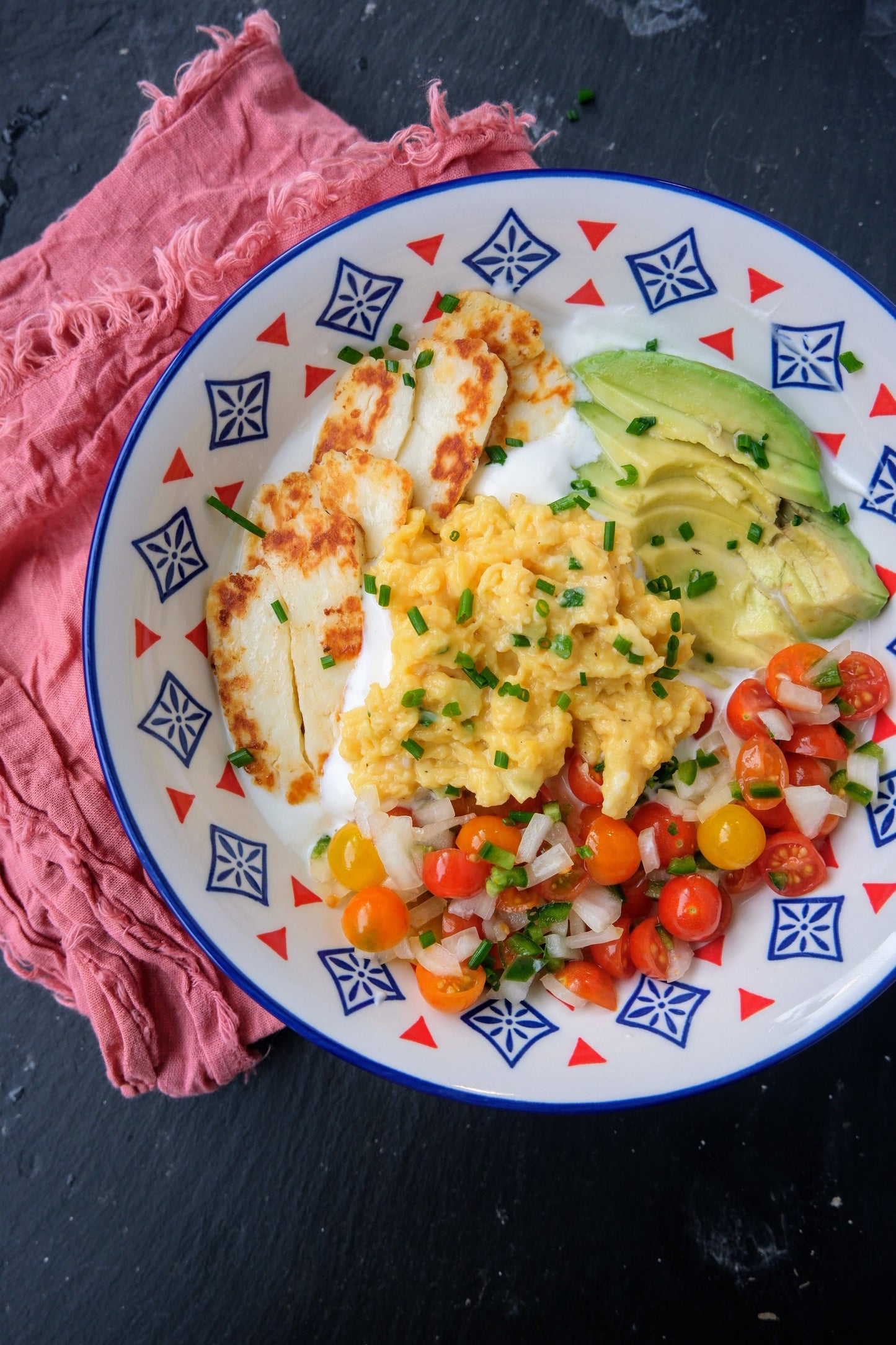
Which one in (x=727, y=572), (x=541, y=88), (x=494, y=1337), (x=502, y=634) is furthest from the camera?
(x=541, y=88)

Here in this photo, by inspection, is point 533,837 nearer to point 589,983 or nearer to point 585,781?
point 585,781

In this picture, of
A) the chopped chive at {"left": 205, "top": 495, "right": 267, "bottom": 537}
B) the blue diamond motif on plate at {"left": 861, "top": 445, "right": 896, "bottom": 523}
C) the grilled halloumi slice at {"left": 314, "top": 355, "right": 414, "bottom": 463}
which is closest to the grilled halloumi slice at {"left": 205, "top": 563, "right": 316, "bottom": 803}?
the chopped chive at {"left": 205, "top": 495, "right": 267, "bottom": 537}

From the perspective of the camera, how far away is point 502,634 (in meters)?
2.42

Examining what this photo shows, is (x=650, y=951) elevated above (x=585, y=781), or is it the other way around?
(x=585, y=781)

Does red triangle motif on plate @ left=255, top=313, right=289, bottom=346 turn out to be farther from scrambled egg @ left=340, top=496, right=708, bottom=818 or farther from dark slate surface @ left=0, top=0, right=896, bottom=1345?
dark slate surface @ left=0, top=0, right=896, bottom=1345

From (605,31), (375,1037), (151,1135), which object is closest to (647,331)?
(605,31)

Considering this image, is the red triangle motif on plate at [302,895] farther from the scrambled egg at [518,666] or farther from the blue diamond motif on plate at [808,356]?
the blue diamond motif on plate at [808,356]

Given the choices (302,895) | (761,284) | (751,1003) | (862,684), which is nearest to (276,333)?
(761,284)

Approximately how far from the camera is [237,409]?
2.63 m

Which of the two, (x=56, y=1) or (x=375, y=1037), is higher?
(x=56, y=1)

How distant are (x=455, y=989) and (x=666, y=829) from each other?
77 cm

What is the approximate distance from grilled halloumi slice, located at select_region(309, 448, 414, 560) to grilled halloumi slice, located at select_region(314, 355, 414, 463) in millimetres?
53

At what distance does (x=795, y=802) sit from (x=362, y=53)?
295cm

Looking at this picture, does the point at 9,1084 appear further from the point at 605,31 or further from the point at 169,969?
the point at 605,31
